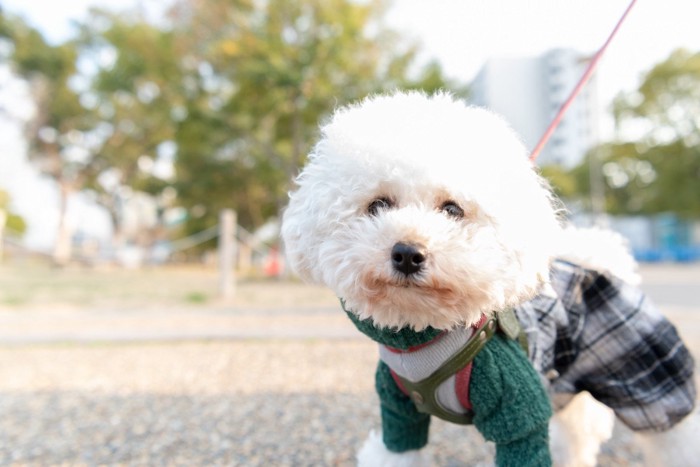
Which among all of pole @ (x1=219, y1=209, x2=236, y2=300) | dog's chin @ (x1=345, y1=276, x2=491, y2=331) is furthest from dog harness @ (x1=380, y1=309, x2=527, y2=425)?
pole @ (x1=219, y1=209, x2=236, y2=300)

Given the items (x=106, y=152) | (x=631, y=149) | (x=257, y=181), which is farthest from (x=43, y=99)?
(x=631, y=149)

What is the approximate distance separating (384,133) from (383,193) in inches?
6.5

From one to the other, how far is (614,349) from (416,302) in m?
0.84

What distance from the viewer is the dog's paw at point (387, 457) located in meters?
1.59

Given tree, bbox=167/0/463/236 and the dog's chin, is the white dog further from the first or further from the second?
tree, bbox=167/0/463/236

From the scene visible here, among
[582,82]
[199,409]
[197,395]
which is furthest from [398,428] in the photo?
[197,395]

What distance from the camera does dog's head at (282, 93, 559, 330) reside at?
47.0 inches

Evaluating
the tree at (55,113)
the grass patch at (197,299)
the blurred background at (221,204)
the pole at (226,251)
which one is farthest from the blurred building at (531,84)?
the tree at (55,113)

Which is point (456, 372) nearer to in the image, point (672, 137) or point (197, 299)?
point (197, 299)

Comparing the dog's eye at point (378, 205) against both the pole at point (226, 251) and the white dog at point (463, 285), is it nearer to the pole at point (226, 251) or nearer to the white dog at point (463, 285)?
the white dog at point (463, 285)

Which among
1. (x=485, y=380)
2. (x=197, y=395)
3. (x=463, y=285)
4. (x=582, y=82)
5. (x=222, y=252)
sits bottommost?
(x=197, y=395)

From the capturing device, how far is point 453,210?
4.28 feet

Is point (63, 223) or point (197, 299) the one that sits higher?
point (63, 223)

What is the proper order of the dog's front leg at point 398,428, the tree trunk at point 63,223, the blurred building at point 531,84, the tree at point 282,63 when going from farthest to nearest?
1. the tree trunk at point 63,223
2. the tree at point 282,63
3. the blurred building at point 531,84
4. the dog's front leg at point 398,428
